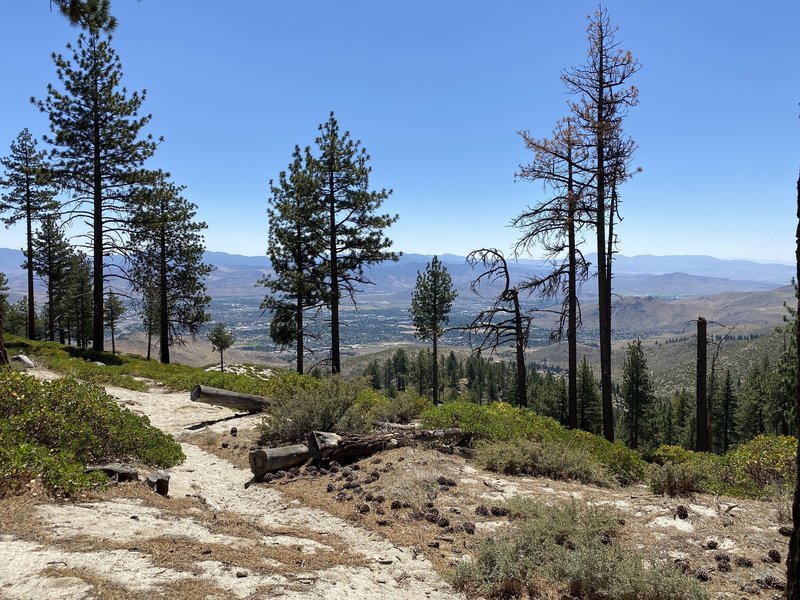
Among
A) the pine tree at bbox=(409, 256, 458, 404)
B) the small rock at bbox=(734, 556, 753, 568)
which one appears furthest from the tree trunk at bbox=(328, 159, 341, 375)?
the pine tree at bbox=(409, 256, 458, 404)

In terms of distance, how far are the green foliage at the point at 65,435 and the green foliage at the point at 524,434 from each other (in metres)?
5.23

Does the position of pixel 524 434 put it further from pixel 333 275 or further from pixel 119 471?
pixel 333 275

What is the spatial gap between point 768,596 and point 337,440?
625 centimetres

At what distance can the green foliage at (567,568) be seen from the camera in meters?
3.85

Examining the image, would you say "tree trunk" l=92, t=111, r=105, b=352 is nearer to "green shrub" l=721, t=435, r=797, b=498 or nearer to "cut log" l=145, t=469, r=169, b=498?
"cut log" l=145, t=469, r=169, b=498

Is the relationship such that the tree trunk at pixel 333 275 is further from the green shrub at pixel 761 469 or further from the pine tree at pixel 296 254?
the green shrub at pixel 761 469

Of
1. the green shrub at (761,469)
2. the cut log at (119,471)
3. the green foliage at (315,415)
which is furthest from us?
the green foliage at (315,415)

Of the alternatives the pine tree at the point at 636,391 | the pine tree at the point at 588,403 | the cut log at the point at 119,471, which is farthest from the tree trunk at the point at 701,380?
the pine tree at the point at 636,391

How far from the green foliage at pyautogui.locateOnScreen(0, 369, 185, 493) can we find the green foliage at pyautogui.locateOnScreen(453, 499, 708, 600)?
453cm

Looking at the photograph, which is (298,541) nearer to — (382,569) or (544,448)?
(382,569)

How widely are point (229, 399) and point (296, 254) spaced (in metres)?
11.6

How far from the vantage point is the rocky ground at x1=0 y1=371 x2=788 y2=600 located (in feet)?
11.9

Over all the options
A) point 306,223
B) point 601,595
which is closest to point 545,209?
point 306,223

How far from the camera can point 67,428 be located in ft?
21.0
